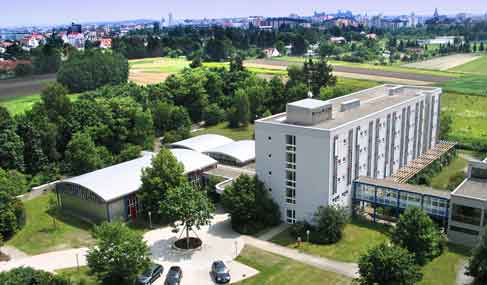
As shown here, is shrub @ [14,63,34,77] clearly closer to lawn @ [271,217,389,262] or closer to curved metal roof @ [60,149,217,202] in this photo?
curved metal roof @ [60,149,217,202]

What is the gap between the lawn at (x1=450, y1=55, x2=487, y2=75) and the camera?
14336cm

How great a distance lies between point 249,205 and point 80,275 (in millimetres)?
16059

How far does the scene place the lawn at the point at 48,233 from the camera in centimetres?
4525

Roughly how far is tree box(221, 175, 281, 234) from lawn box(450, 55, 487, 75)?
378 feet

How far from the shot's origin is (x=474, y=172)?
4903 cm

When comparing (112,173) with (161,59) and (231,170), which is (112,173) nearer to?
(231,170)

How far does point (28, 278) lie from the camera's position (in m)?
33.8

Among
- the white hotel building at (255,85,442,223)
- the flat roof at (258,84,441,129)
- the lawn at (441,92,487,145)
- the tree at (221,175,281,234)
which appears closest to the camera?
the white hotel building at (255,85,442,223)

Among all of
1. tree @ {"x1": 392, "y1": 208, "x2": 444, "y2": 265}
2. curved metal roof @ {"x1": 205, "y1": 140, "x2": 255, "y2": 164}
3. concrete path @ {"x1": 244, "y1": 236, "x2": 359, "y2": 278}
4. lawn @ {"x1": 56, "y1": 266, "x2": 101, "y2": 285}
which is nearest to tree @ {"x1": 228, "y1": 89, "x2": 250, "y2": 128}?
curved metal roof @ {"x1": 205, "y1": 140, "x2": 255, "y2": 164}

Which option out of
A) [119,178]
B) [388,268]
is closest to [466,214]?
[388,268]

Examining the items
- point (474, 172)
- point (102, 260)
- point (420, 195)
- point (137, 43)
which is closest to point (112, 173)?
point (102, 260)

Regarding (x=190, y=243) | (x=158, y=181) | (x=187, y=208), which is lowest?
(x=190, y=243)

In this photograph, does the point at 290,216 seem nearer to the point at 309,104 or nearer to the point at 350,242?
the point at 350,242

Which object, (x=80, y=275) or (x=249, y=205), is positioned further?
(x=249, y=205)
